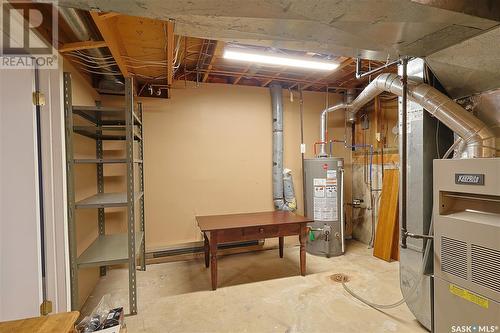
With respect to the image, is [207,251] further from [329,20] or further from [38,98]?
[329,20]

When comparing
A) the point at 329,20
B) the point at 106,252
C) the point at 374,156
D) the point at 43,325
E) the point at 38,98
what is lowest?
the point at 106,252

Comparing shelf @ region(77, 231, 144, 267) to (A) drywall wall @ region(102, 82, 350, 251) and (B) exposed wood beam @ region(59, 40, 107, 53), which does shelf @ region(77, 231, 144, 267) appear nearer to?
(A) drywall wall @ region(102, 82, 350, 251)

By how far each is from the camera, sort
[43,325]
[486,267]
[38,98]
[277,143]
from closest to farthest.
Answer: [43,325] < [486,267] < [38,98] < [277,143]

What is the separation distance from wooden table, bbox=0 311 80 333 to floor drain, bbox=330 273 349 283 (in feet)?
8.55

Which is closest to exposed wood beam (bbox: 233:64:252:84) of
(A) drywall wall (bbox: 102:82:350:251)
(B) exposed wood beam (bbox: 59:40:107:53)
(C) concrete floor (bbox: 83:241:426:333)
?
(A) drywall wall (bbox: 102:82:350:251)

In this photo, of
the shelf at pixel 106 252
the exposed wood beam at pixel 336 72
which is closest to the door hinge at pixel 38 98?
the shelf at pixel 106 252

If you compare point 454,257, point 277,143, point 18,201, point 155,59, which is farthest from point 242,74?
point 454,257

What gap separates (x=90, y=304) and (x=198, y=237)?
154cm

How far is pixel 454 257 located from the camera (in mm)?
1556

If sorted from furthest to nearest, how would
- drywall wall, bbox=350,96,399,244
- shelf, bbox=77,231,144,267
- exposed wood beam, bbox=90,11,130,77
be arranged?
drywall wall, bbox=350,96,399,244 → shelf, bbox=77,231,144,267 → exposed wood beam, bbox=90,11,130,77

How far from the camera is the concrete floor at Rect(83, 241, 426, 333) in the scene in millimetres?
2193

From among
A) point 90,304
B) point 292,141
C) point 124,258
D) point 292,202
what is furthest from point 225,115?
point 90,304

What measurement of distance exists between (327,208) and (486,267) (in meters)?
2.39

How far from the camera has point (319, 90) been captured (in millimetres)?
4414
